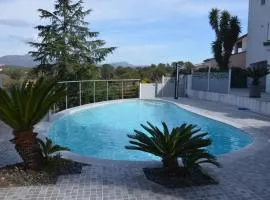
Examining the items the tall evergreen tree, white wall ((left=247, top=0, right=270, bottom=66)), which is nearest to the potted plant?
white wall ((left=247, top=0, right=270, bottom=66))

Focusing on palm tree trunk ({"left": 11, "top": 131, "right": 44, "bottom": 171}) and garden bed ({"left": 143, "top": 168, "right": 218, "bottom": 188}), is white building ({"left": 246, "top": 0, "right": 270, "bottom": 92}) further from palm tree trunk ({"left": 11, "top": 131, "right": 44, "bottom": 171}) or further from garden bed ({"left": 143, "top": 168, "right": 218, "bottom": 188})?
palm tree trunk ({"left": 11, "top": 131, "right": 44, "bottom": 171})

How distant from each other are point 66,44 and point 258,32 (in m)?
12.6

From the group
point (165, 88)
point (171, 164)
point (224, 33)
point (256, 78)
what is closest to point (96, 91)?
point (165, 88)

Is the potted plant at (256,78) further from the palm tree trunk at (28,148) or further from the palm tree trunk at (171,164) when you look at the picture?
the palm tree trunk at (28,148)

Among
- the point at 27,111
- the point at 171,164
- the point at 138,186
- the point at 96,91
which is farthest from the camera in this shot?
the point at 96,91

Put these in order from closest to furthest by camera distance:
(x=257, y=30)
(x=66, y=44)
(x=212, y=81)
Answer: (x=212, y=81) < (x=257, y=30) < (x=66, y=44)

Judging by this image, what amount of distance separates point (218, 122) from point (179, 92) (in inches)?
423

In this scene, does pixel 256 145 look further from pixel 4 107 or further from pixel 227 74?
pixel 227 74

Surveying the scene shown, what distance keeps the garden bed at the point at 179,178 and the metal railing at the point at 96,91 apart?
7631mm

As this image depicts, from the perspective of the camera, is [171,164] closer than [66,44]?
Yes

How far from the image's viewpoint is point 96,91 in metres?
17.2

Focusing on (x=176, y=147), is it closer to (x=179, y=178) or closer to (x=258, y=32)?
(x=179, y=178)

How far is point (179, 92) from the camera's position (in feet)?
73.3

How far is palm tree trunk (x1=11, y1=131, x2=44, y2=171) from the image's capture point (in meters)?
4.88
